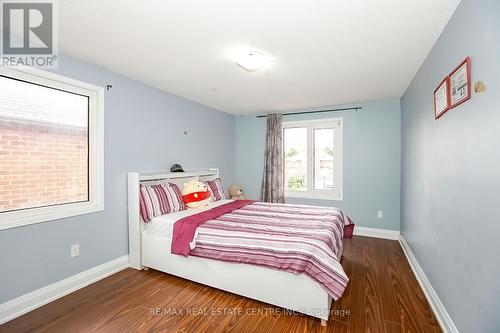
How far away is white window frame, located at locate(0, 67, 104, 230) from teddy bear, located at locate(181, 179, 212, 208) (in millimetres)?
1012

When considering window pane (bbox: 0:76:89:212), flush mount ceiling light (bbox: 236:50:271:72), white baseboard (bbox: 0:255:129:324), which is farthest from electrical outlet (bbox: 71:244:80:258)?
flush mount ceiling light (bbox: 236:50:271:72)

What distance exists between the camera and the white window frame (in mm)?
1960

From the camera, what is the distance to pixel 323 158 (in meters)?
4.45

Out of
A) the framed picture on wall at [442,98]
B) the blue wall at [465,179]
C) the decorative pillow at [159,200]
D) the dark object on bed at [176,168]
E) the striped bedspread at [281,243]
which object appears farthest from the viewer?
the dark object on bed at [176,168]

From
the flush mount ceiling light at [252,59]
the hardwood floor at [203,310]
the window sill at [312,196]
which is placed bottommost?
the hardwood floor at [203,310]

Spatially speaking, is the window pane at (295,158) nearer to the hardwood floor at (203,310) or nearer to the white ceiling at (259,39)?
the white ceiling at (259,39)

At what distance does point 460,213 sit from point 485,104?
732mm

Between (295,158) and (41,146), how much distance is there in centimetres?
387

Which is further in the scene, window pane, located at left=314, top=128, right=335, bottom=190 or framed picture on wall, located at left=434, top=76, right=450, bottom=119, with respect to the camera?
window pane, located at left=314, top=128, right=335, bottom=190

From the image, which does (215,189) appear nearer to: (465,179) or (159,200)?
(159,200)

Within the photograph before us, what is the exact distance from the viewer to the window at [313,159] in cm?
432

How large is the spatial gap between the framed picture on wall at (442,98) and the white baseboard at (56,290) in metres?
3.60

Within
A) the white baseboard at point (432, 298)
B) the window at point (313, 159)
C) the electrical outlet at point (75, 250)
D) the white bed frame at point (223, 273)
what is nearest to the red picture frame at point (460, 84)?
the white baseboard at point (432, 298)

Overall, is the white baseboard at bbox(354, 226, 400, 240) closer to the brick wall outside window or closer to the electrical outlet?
the electrical outlet
